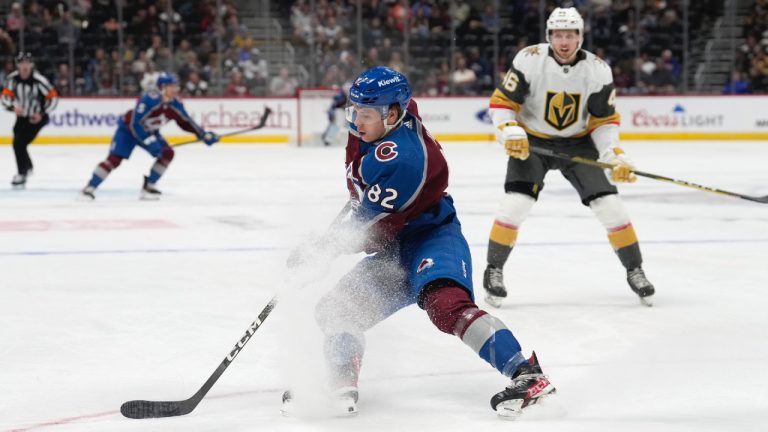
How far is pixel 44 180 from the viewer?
9703mm

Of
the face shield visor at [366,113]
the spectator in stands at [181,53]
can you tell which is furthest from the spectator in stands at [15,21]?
the face shield visor at [366,113]

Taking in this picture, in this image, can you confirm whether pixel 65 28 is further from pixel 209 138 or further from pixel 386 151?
pixel 386 151

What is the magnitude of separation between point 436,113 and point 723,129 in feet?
12.7

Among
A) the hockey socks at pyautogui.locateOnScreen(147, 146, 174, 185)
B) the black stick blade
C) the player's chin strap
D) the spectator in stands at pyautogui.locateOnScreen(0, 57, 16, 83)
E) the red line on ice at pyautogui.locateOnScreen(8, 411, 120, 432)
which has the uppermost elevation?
the player's chin strap

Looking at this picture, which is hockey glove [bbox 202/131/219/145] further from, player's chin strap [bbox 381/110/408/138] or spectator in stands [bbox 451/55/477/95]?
spectator in stands [bbox 451/55/477/95]

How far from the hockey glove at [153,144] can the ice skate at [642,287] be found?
16.3 ft

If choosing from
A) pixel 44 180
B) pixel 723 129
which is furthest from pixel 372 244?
pixel 723 129

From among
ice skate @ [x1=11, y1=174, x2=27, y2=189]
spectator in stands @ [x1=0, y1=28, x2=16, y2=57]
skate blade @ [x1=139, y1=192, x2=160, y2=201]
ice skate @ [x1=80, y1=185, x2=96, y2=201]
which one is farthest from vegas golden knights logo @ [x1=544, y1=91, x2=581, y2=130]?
spectator in stands @ [x1=0, y1=28, x2=16, y2=57]

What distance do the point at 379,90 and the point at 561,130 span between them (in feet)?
6.47

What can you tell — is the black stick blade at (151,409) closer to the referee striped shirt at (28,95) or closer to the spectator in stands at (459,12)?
the referee striped shirt at (28,95)

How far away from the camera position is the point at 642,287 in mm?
4238

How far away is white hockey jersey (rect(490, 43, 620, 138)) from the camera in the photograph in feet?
14.2

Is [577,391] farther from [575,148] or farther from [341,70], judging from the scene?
[341,70]

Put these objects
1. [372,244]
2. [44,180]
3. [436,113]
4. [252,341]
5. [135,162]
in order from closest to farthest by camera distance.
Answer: [372,244]
[252,341]
[44,180]
[135,162]
[436,113]
